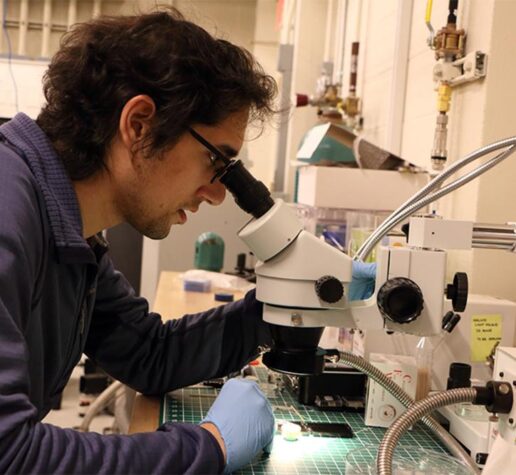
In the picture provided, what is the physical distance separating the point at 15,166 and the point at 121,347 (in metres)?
0.52

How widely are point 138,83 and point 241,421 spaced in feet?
1.80

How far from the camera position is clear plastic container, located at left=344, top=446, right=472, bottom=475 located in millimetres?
949

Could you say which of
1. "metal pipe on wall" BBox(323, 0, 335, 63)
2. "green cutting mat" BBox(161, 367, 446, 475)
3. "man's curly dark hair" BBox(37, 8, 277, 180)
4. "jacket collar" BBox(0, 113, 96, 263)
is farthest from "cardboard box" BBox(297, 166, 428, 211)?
"metal pipe on wall" BBox(323, 0, 335, 63)

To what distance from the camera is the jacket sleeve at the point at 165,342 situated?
1256 millimetres

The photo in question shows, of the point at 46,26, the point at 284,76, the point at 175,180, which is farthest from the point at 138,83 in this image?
the point at 46,26

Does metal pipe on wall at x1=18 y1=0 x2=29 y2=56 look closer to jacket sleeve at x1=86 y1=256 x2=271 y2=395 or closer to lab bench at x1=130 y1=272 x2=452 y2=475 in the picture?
jacket sleeve at x1=86 y1=256 x2=271 y2=395

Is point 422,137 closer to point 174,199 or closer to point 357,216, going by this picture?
point 357,216

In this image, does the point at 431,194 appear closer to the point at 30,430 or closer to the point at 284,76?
the point at 30,430

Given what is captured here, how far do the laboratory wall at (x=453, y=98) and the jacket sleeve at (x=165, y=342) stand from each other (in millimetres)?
586

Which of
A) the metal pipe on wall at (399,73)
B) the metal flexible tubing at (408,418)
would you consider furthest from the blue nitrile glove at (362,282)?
the metal pipe on wall at (399,73)

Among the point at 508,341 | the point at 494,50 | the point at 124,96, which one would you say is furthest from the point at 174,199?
the point at 494,50

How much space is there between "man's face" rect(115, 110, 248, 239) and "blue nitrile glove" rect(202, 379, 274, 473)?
12.3 inches

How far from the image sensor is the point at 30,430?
2.44ft

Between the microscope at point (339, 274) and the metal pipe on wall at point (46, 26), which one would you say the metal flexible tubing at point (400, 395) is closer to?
the microscope at point (339, 274)
